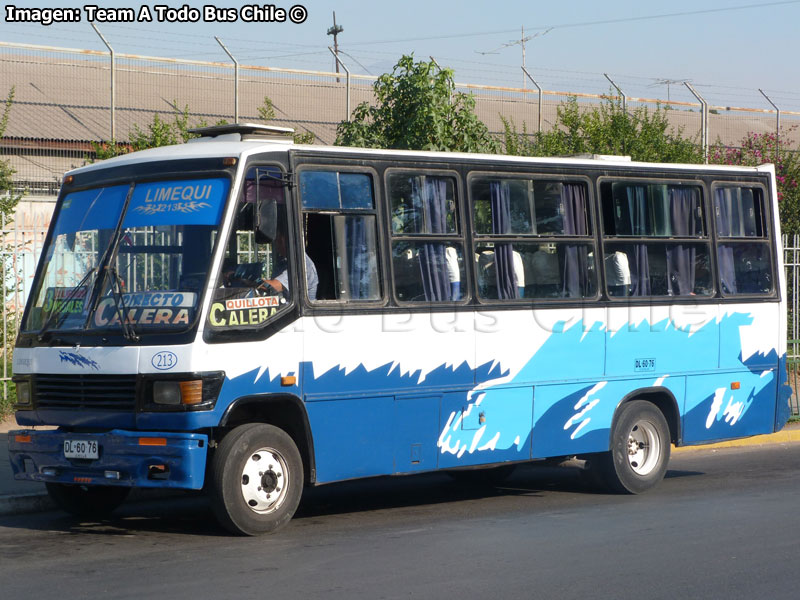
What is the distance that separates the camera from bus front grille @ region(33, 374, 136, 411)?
872 cm

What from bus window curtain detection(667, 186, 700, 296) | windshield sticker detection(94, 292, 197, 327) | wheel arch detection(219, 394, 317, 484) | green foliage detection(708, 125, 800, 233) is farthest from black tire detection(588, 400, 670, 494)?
green foliage detection(708, 125, 800, 233)

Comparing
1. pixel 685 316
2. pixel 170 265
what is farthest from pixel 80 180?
pixel 685 316

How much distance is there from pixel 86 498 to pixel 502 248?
3933 mm

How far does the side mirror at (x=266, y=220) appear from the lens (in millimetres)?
8758

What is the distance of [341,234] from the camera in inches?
372

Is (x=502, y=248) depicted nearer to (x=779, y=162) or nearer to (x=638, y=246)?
(x=638, y=246)

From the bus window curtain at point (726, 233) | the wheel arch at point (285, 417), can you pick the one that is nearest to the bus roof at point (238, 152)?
the wheel arch at point (285, 417)

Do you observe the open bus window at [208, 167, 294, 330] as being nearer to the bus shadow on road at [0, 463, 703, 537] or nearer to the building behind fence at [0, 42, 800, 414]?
the bus shadow on road at [0, 463, 703, 537]

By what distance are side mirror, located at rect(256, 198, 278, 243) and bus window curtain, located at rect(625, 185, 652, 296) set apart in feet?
13.1

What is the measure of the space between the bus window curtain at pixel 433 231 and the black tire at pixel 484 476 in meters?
2.71

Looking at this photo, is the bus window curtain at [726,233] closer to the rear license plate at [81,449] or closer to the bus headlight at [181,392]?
the bus headlight at [181,392]

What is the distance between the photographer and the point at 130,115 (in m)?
26.2

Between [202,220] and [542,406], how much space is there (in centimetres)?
352

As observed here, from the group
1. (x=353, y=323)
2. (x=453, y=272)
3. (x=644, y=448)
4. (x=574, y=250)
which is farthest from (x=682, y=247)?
(x=353, y=323)
